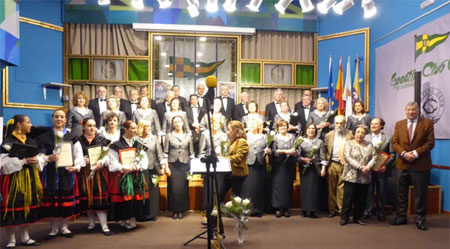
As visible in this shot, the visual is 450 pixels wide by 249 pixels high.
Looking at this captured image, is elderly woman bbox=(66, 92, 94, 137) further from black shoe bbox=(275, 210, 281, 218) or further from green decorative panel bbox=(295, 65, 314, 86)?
green decorative panel bbox=(295, 65, 314, 86)

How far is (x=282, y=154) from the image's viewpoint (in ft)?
18.6

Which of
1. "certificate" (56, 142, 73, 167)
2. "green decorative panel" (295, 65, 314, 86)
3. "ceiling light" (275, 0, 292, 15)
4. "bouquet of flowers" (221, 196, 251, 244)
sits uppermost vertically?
"ceiling light" (275, 0, 292, 15)

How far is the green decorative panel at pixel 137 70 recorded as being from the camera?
895 cm

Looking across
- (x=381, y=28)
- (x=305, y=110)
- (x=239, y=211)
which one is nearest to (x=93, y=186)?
(x=239, y=211)

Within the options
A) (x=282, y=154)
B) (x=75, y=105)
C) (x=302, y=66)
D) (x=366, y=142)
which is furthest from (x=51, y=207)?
(x=302, y=66)

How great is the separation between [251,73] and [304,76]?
1276 millimetres

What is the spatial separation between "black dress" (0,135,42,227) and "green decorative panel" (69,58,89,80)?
16.8ft

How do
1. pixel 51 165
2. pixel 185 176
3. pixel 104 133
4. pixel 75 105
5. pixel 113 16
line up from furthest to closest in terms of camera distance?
pixel 113 16 < pixel 75 105 < pixel 185 176 < pixel 104 133 < pixel 51 165

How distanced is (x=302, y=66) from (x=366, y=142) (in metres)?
4.51

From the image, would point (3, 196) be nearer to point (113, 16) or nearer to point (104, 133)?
point (104, 133)

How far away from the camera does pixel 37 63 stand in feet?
26.9

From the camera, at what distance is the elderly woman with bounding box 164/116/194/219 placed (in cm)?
549

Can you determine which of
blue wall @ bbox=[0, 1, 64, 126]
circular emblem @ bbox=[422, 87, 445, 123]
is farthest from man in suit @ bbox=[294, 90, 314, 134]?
blue wall @ bbox=[0, 1, 64, 126]

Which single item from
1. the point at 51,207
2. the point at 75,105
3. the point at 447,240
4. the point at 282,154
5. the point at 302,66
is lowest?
the point at 447,240
